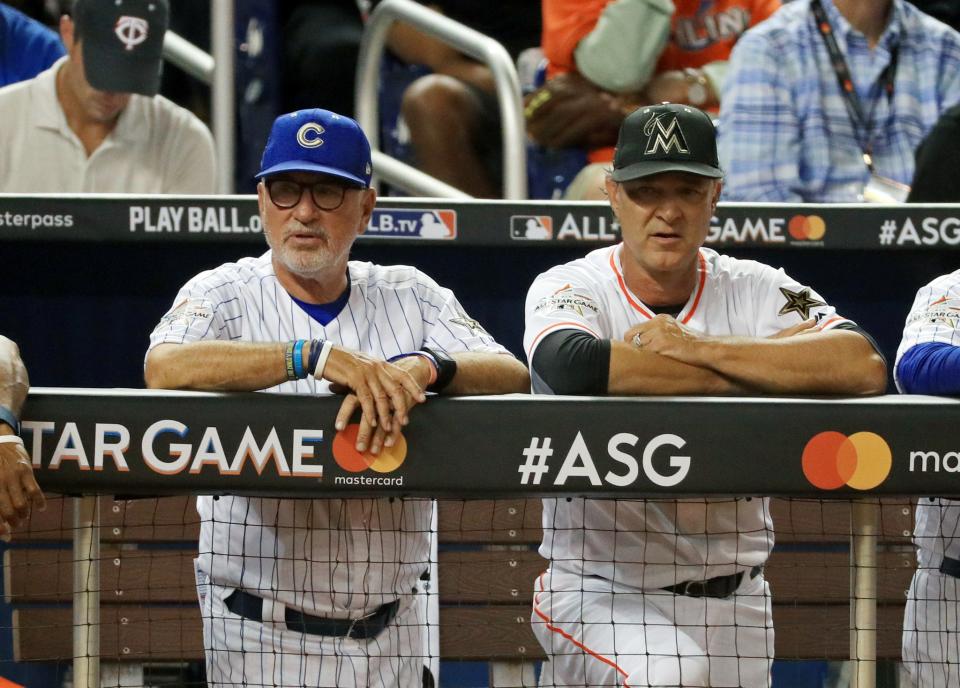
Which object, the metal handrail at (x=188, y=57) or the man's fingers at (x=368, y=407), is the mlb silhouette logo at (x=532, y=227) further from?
the man's fingers at (x=368, y=407)

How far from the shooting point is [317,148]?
8.75 feet

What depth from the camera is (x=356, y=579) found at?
2.52 meters

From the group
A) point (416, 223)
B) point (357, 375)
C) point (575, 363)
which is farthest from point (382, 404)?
point (416, 223)

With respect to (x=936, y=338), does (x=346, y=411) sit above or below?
below

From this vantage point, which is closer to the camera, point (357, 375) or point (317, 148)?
point (357, 375)

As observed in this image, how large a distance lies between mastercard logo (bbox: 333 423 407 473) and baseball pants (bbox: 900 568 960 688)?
1088mm

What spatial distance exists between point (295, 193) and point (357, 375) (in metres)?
0.70

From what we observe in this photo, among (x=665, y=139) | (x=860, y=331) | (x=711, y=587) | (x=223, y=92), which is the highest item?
(x=223, y=92)

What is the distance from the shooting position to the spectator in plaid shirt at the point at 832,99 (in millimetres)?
3977

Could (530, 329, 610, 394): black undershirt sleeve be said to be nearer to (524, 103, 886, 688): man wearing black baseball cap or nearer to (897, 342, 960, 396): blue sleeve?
(524, 103, 886, 688): man wearing black baseball cap

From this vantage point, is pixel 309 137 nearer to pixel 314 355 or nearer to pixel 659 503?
pixel 314 355

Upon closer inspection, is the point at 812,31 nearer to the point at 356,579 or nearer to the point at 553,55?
the point at 553,55

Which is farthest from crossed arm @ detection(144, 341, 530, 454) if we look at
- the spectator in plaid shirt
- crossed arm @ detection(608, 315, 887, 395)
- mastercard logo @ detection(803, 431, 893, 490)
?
the spectator in plaid shirt

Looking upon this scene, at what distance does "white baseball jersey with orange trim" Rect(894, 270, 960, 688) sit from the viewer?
266cm
